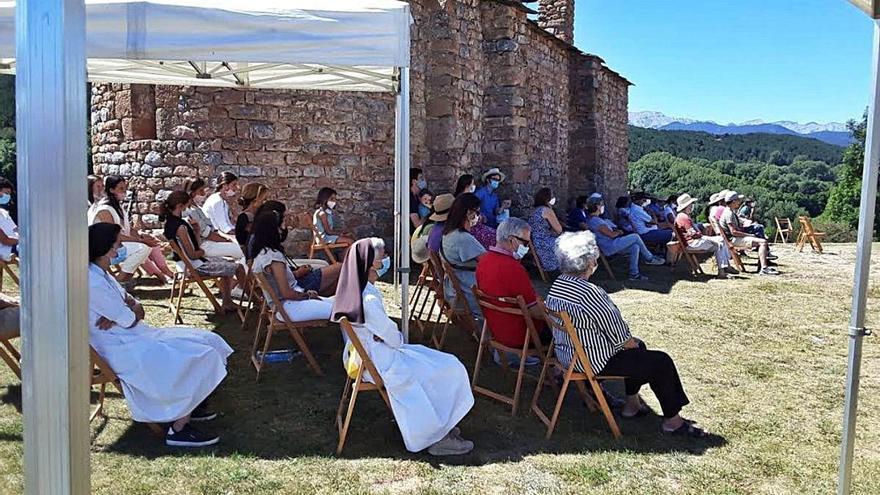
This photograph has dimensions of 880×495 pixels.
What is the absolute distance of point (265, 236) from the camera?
476 cm

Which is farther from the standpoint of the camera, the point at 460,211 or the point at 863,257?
the point at 460,211

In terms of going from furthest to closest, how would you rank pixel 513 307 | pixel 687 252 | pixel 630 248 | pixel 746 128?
pixel 746 128 → pixel 687 252 → pixel 630 248 → pixel 513 307

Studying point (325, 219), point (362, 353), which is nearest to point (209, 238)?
point (325, 219)

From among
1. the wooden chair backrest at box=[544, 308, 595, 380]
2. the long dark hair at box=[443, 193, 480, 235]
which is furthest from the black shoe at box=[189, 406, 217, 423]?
the long dark hair at box=[443, 193, 480, 235]

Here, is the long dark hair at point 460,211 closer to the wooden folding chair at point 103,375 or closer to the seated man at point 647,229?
the wooden folding chair at point 103,375

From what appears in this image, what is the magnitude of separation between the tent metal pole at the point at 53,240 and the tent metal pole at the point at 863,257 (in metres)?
2.68

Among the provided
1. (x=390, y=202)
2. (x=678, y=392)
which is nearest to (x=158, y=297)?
(x=390, y=202)

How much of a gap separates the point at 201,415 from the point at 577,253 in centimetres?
230

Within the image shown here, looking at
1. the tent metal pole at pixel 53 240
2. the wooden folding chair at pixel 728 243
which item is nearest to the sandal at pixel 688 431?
the tent metal pole at pixel 53 240

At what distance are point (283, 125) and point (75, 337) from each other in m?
7.47

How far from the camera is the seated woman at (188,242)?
228 inches

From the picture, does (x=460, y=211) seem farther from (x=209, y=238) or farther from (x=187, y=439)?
(x=209, y=238)

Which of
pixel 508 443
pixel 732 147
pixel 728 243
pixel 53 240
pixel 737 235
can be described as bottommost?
pixel 508 443

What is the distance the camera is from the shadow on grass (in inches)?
135
